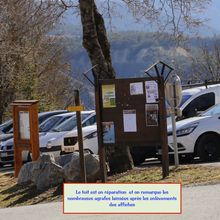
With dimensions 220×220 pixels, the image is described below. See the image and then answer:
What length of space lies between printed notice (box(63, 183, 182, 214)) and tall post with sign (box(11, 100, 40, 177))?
8.86 m

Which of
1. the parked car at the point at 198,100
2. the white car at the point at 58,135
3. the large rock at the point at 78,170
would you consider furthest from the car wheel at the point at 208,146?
the white car at the point at 58,135

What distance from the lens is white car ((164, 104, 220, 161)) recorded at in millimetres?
14578

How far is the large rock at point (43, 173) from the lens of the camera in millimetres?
12328

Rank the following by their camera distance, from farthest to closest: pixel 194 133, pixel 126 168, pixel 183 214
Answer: pixel 194 133, pixel 126 168, pixel 183 214

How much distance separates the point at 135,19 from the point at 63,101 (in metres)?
30.9

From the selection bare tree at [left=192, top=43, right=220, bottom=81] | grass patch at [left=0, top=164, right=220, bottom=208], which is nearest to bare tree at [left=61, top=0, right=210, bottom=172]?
grass patch at [left=0, top=164, right=220, bottom=208]

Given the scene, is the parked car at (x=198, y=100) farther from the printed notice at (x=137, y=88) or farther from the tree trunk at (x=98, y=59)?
the printed notice at (x=137, y=88)

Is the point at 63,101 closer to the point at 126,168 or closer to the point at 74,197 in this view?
the point at 126,168

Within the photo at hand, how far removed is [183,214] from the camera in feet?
24.3

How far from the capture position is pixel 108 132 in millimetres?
11703

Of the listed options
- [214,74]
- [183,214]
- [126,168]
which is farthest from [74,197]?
[214,74]

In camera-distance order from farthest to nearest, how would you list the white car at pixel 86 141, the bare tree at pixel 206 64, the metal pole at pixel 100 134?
1. the bare tree at pixel 206 64
2. the white car at pixel 86 141
3. the metal pole at pixel 100 134

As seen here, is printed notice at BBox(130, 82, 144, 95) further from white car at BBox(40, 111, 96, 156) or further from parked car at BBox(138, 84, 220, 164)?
white car at BBox(40, 111, 96, 156)

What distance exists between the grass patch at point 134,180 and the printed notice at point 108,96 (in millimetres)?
1396
